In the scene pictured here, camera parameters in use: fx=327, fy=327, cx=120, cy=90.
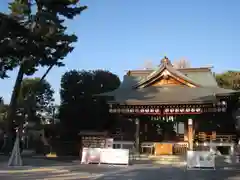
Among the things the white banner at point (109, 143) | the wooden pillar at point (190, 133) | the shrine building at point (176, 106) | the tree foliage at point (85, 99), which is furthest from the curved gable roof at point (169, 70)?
the tree foliage at point (85, 99)

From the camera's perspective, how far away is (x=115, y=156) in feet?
62.1

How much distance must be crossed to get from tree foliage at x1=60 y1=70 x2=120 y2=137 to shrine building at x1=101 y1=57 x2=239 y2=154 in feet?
11.0

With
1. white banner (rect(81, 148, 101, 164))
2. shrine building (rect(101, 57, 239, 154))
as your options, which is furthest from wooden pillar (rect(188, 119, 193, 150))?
Result: white banner (rect(81, 148, 101, 164))

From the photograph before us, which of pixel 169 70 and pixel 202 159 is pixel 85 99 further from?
pixel 202 159

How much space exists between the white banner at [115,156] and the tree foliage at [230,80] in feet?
61.2

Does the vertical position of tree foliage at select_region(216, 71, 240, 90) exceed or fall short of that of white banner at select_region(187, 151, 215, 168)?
it exceeds it

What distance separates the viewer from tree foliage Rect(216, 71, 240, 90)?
110 feet

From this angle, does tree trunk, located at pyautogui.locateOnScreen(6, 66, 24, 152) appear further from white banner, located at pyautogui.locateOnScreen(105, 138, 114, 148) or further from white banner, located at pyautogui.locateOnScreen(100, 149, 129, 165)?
white banner, located at pyautogui.locateOnScreen(100, 149, 129, 165)

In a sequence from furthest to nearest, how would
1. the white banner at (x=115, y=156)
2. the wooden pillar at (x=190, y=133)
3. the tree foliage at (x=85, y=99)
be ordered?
the tree foliage at (x=85, y=99) → the wooden pillar at (x=190, y=133) → the white banner at (x=115, y=156)

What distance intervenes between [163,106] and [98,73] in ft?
40.3

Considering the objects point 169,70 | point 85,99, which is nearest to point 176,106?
point 169,70

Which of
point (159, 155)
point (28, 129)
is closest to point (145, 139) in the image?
point (159, 155)

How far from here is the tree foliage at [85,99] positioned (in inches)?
1175

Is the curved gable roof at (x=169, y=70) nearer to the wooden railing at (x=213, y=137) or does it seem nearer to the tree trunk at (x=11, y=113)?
the wooden railing at (x=213, y=137)
